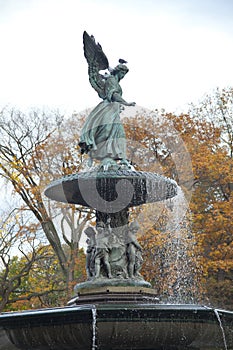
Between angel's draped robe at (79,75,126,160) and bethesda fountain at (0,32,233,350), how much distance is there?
0.07ft

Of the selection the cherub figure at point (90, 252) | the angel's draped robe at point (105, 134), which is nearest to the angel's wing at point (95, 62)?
the angel's draped robe at point (105, 134)

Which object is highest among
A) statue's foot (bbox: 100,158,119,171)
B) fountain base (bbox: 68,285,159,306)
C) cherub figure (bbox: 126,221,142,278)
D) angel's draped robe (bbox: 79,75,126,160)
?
angel's draped robe (bbox: 79,75,126,160)

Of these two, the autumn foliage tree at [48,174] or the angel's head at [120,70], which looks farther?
the autumn foliage tree at [48,174]

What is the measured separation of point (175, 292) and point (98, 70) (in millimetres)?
10749

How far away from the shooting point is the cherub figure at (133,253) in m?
10.9

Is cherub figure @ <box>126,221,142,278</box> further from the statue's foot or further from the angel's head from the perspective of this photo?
the angel's head

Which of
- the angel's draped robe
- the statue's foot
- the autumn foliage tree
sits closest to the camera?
the statue's foot

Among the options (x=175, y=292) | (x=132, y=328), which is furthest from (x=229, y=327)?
(x=175, y=292)

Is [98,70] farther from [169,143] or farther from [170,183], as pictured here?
[169,143]

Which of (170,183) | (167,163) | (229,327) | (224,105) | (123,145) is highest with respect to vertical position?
(224,105)

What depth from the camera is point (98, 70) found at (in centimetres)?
1255

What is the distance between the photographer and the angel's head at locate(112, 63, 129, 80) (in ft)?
40.4

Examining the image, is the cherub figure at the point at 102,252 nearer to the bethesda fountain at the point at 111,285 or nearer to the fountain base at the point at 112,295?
the bethesda fountain at the point at 111,285

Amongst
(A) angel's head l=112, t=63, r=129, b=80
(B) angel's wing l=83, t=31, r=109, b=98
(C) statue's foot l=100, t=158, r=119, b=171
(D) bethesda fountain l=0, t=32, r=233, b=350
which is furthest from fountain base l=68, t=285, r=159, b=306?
(A) angel's head l=112, t=63, r=129, b=80
